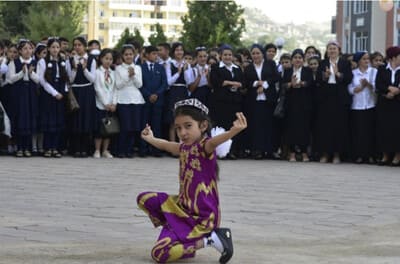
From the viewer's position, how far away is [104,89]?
15203mm

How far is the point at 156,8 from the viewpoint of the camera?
13362cm

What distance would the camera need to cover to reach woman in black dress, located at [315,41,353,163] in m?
15.2

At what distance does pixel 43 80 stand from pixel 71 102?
0.59m

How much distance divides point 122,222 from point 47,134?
281 inches

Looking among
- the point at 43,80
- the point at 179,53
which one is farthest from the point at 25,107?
the point at 179,53

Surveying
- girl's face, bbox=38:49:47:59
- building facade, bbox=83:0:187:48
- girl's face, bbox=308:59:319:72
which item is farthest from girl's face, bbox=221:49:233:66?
building facade, bbox=83:0:187:48

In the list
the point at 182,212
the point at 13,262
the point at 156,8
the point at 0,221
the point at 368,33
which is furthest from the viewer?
the point at 156,8

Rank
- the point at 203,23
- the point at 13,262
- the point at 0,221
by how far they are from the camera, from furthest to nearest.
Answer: the point at 203,23
the point at 0,221
the point at 13,262

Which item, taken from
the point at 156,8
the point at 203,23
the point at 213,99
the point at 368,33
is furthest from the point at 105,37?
the point at 213,99

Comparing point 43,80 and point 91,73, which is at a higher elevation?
point 91,73

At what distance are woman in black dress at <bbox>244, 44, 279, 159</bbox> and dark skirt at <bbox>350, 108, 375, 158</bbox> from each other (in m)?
1.48

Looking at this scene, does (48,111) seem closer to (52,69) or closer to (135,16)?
(52,69)

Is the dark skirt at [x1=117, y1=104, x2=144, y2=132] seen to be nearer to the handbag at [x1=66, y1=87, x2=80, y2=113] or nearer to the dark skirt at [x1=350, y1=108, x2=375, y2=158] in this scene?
the handbag at [x1=66, y1=87, x2=80, y2=113]

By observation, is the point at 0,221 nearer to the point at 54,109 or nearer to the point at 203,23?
the point at 54,109
